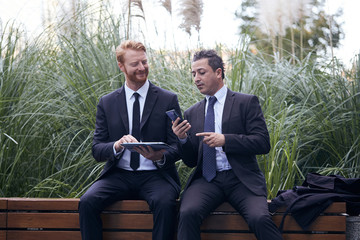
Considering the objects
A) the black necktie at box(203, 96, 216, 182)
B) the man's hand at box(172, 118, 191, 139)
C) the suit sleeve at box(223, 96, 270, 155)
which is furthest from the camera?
the black necktie at box(203, 96, 216, 182)

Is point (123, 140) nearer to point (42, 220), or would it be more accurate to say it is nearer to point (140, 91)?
point (140, 91)

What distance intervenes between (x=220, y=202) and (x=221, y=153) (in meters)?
0.36

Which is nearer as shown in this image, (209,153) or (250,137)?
(250,137)

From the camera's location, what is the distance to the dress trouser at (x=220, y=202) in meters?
3.26

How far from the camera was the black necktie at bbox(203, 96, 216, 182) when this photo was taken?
363cm

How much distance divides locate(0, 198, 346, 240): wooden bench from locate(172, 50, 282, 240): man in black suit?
0.50ft

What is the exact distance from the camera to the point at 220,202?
3557 mm

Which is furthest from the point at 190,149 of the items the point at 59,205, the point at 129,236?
the point at 59,205

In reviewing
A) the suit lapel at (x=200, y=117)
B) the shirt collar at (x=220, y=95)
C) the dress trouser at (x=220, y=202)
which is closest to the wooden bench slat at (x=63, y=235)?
the dress trouser at (x=220, y=202)

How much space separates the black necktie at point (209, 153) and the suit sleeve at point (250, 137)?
158 millimetres

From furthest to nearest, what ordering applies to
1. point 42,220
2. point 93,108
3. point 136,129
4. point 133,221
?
point 93,108
point 136,129
point 42,220
point 133,221

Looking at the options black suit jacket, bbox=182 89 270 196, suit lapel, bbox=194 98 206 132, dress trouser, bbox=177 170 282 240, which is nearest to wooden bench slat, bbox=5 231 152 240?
dress trouser, bbox=177 170 282 240

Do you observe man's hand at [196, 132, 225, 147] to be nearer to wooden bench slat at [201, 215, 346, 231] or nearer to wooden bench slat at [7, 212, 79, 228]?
wooden bench slat at [201, 215, 346, 231]

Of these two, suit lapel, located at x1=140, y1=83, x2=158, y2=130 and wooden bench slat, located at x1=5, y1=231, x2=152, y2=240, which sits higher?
suit lapel, located at x1=140, y1=83, x2=158, y2=130
